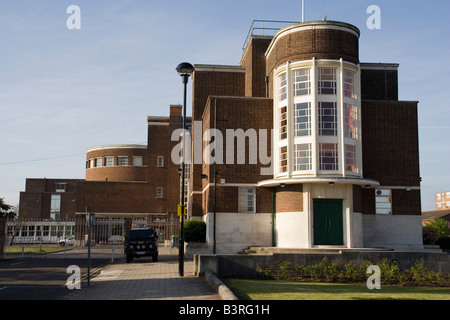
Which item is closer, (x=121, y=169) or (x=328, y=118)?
(x=328, y=118)

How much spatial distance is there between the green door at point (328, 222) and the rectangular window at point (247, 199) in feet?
12.9

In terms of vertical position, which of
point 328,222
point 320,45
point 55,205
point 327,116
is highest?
point 320,45

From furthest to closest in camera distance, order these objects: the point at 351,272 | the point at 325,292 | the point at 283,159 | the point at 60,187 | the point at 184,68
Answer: the point at 60,187 < the point at 283,159 < the point at 184,68 < the point at 351,272 < the point at 325,292

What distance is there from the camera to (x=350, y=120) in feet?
88.5

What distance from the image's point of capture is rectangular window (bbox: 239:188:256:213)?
93.8 ft

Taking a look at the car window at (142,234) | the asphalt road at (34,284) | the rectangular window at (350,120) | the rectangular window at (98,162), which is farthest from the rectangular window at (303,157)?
the rectangular window at (98,162)

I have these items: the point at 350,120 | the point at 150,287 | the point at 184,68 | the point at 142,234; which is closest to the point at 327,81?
the point at 350,120

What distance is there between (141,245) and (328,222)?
10.9 m

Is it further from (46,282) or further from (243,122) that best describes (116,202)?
(46,282)

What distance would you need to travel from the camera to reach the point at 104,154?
67.1 m

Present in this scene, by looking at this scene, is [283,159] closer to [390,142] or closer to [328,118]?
[328,118]

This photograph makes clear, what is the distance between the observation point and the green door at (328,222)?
85.3 feet

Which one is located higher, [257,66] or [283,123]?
[257,66]
